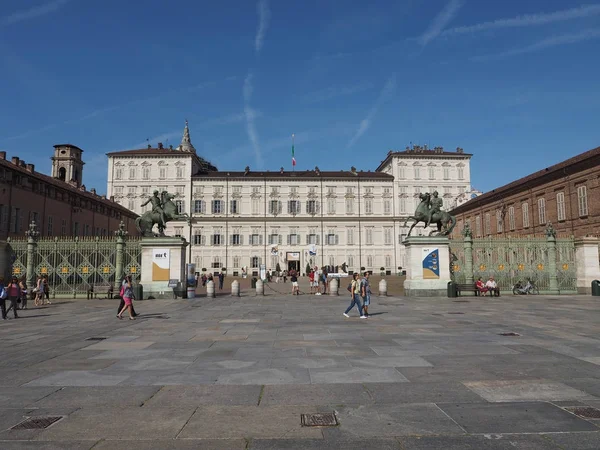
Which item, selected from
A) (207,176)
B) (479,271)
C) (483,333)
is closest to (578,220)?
(479,271)

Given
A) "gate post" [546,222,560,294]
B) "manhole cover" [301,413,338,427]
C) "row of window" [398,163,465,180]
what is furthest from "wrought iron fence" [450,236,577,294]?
"row of window" [398,163,465,180]

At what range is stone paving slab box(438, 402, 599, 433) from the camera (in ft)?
14.2

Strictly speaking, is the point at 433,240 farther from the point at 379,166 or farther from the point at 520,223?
the point at 379,166

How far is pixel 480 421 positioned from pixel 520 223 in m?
44.8

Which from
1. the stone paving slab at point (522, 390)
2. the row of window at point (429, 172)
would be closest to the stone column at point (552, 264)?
the stone paving slab at point (522, 390)

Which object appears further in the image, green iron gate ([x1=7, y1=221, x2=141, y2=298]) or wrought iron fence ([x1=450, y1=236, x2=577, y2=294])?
wrought iron fence ([x1=450, y1=236, x2=577, y2=294])

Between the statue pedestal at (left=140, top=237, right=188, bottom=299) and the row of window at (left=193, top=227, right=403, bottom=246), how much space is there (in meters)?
45.5

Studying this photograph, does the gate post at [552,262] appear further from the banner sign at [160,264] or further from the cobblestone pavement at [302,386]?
the banner sign at [160,264]

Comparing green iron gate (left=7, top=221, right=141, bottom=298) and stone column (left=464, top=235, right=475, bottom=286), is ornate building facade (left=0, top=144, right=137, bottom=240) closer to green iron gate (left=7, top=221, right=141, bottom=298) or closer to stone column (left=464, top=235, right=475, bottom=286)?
green iron gate (left=7, top=221, right=141, bottom=298)

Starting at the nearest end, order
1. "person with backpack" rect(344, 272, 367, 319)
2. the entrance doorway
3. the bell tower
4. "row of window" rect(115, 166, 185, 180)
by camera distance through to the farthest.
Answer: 1. "person with backpack" rect(344, 272, 367, 319)
2. the bell tower
3. the entrance doorway
4. "row of window" rect(115, 166, 185, 180)

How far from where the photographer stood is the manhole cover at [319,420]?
4.50 meters

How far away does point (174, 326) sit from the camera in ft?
40.6

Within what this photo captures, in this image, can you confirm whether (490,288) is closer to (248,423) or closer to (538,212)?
(248,423)

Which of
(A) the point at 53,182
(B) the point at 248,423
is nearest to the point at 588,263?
(B) the point at 248,423
